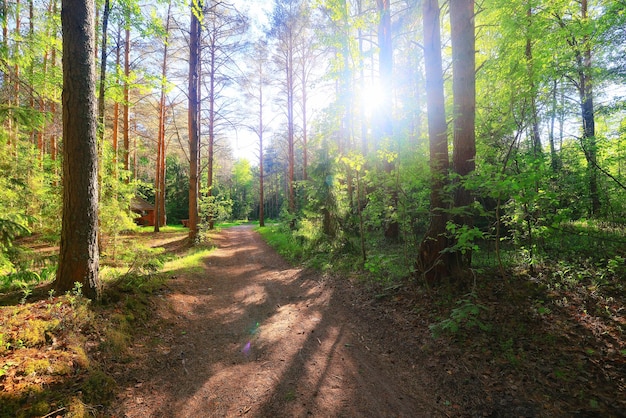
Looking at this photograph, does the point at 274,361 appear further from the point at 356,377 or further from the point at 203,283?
the point at 203,283

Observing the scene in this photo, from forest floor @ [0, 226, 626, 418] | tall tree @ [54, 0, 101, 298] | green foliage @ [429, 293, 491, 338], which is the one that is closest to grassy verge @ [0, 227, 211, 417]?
forest floor @ [0, 226, 626, 418]

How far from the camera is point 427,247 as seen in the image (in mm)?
4941

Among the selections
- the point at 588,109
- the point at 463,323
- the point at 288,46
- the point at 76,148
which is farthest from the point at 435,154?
the point at 288,46

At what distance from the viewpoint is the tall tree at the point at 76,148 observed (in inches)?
147

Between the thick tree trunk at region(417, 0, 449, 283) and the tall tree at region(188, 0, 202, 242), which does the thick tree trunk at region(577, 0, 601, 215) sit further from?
the tall tree at region(188, 0, 202, 242)

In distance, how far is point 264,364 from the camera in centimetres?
332

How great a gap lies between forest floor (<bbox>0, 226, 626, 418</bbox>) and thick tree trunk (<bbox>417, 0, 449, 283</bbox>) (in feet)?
1.78

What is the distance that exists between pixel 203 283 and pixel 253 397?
4380 mm

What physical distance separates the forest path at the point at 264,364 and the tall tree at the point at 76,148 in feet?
4.50

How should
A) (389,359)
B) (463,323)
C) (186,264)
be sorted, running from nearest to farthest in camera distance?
(389,359)
(463,323)
(186,264)

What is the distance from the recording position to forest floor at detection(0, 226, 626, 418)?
2.51 metres

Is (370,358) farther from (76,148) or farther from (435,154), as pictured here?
(76,148)

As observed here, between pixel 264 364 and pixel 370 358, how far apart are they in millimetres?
1402

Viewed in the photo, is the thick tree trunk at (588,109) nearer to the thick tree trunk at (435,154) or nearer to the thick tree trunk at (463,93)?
the thick tree trunk at (463,93)
